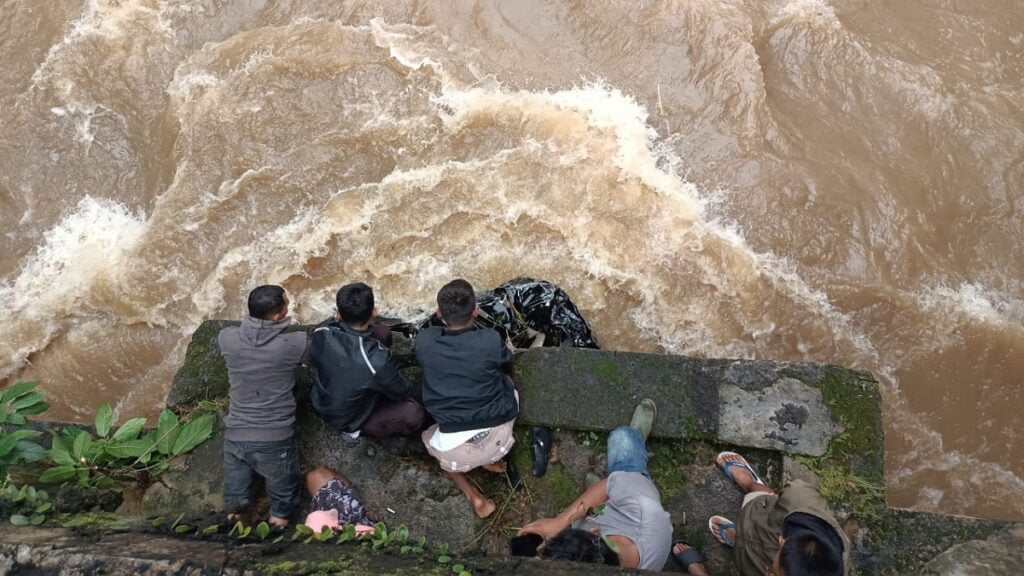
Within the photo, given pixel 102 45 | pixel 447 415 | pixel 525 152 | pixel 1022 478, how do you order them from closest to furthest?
1. pixel 447 415
2. pixel 1022 478
3. pixel 525 152
4. pixel 102 45

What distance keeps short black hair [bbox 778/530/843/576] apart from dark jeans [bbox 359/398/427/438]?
1.85 m

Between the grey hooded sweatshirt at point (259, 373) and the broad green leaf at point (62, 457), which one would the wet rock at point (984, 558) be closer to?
the grey hooded sweatshirt at point (259, 373)

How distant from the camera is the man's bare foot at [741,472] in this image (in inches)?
134

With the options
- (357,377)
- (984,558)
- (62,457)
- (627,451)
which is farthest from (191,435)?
(984,558)

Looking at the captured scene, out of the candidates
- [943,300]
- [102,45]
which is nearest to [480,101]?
[102,45]

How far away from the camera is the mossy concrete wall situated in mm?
3400

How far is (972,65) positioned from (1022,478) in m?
3.24

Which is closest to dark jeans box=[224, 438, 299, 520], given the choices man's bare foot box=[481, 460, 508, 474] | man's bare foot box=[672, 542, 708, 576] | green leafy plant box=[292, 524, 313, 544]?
green leafy plant box=[292, 524, 313, 544]

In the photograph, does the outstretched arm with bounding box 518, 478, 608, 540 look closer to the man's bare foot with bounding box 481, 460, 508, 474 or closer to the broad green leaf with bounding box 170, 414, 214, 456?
the man's bare foot with bounding box 481, 460, 508, 474

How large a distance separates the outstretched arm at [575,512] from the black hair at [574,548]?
8.6 inches

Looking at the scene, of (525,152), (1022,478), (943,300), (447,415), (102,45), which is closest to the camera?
(447,415)

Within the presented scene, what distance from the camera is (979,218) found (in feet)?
16.5

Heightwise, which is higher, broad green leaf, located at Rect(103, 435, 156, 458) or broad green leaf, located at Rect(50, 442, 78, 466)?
broad green leaf, located at Rect(50, 442, 78, 466)

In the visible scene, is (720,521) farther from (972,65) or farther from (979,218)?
(972,65)
